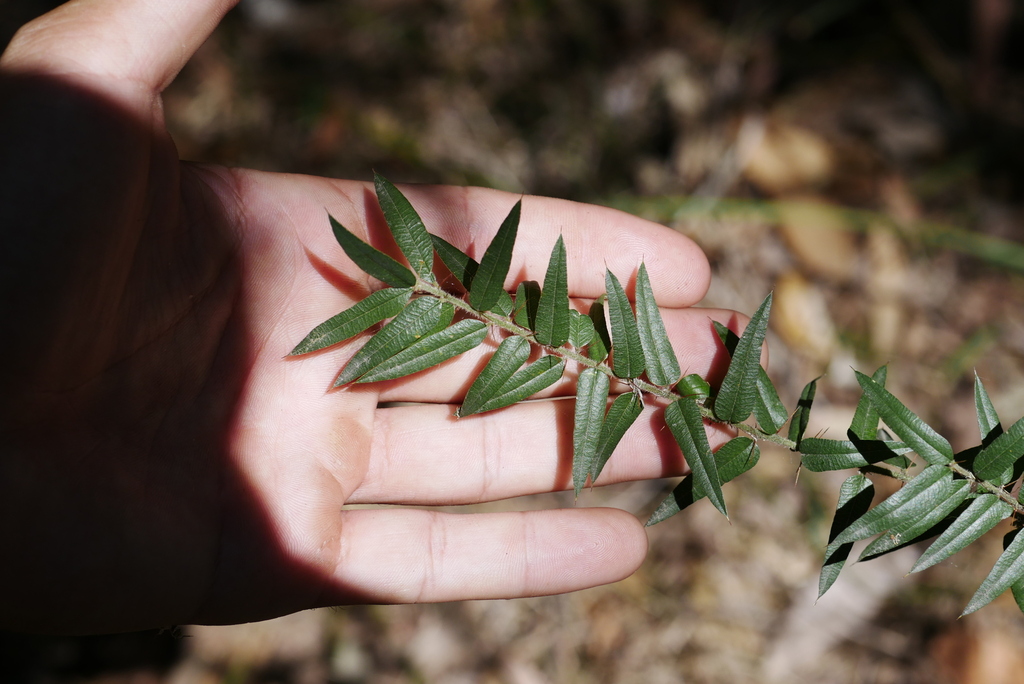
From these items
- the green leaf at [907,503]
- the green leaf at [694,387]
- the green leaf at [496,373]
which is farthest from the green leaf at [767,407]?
the green leaf at [496,373]

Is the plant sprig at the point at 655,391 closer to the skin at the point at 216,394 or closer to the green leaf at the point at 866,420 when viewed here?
the green leaf at the point at 866,420

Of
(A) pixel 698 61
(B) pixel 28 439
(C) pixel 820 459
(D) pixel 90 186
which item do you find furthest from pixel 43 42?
(A) pixel 698 61

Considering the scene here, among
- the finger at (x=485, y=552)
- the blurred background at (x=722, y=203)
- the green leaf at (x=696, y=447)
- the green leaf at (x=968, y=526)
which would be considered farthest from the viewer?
the blurred background at (x=722, y=203)

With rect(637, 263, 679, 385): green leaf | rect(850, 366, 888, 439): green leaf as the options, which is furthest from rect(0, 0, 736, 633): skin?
rect(850, 366, 888, 439): green leaf

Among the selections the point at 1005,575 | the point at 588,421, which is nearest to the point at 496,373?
the point at 588,421

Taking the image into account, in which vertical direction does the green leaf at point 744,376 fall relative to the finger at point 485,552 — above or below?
above
